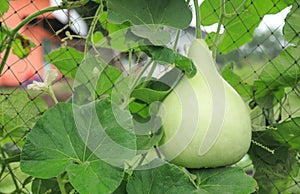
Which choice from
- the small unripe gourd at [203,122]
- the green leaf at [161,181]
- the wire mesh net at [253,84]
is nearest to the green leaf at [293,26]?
the wire mesh net at [253,84]

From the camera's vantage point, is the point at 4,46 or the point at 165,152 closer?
the point at 165,152

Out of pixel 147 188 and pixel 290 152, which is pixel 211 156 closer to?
pixel 147 188

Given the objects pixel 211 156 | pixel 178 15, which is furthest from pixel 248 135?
pixel 178 15

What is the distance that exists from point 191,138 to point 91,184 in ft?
0.40

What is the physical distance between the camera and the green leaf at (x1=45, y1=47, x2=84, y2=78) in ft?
2.55

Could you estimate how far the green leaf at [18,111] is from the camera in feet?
2.58

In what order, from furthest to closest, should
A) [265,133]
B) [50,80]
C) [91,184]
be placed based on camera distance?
[265,133] < [50,80] < [91,184]

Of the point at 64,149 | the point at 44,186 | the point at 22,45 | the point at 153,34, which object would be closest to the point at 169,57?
the point at 153,34

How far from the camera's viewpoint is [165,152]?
61cm

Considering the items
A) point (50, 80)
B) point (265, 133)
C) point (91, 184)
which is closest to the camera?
point (91, 184)

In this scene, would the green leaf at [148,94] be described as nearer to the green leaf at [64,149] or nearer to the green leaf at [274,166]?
the green leaf at [64,149]

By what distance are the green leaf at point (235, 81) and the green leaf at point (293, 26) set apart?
96 millimetres

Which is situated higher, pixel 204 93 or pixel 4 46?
pixel 4 46

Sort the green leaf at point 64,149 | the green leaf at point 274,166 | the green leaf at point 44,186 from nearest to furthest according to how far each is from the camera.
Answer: the green leaf at point 64,149 → the green leaf at point 44,186 → the green leaf at point 274,166
